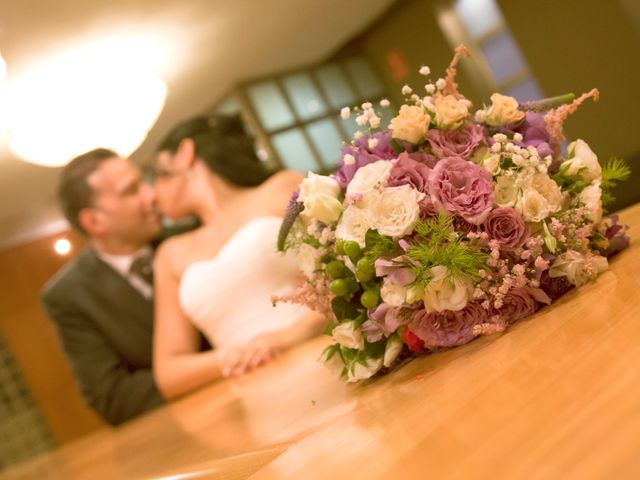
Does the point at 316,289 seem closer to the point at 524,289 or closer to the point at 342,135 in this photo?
the point at 524,289

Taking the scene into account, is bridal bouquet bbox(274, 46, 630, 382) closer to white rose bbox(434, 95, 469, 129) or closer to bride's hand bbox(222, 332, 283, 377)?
white rose bbox(434, 95, 469, 129)

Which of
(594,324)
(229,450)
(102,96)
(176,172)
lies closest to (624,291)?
(594,324)

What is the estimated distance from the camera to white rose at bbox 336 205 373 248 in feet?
3.16

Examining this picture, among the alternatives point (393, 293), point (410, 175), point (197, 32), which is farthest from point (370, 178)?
point (197, 32)

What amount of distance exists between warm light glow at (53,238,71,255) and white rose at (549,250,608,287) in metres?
2.90

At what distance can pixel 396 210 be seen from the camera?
914 mm

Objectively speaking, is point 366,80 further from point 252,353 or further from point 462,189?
point 462,189

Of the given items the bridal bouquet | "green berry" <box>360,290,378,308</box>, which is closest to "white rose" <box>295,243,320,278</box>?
the bridal bouquet

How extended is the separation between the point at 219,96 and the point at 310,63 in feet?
1.51

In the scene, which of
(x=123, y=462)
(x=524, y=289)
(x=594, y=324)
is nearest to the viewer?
(x=594, y=324)

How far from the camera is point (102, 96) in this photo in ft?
9.48

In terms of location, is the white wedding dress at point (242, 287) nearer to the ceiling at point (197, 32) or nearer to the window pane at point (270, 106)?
the window pane at point (270, 106)

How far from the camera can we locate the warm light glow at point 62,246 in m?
3.45

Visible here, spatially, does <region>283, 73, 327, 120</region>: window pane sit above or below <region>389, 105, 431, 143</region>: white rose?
above
